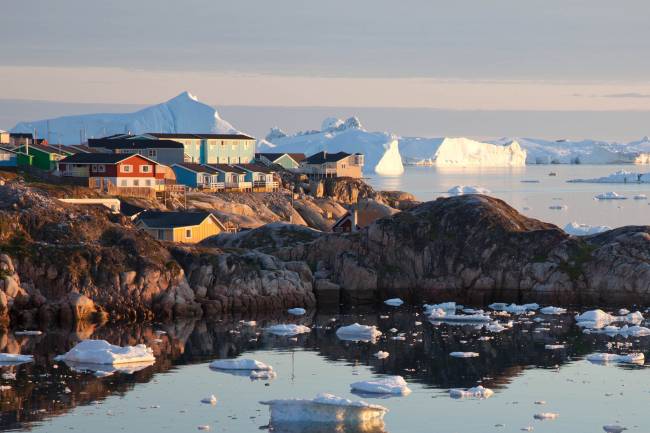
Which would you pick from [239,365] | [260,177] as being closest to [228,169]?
[260,177]

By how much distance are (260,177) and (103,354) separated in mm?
59080

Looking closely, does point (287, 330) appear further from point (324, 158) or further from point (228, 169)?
point (324, 158)

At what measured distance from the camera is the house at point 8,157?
8462 centimetres

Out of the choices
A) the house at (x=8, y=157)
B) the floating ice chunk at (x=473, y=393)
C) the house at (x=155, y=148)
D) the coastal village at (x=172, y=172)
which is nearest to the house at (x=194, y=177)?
the coastal village at (x=172, y=172)

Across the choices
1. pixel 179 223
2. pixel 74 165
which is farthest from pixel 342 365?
pixel 74 165

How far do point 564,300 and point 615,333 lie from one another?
8.05 metres

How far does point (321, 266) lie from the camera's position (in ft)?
172

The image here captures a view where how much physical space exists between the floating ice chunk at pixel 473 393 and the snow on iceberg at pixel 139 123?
5801 inches

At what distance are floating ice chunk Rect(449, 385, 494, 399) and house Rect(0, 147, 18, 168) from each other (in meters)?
58.3

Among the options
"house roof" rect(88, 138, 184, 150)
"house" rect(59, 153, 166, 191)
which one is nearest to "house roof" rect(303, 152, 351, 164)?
"house roof" rect(88, 138, 184, 150)

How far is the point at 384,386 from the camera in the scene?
3162 cm

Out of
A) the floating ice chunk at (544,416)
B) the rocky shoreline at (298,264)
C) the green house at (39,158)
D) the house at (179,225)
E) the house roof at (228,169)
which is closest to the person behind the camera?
the floating ice chunk at (544,416)

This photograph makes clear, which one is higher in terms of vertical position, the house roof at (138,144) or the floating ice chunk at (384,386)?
the house roof at (138,144)

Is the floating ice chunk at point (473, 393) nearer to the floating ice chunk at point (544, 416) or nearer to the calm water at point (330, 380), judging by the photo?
the calm water at point (330, 380)
